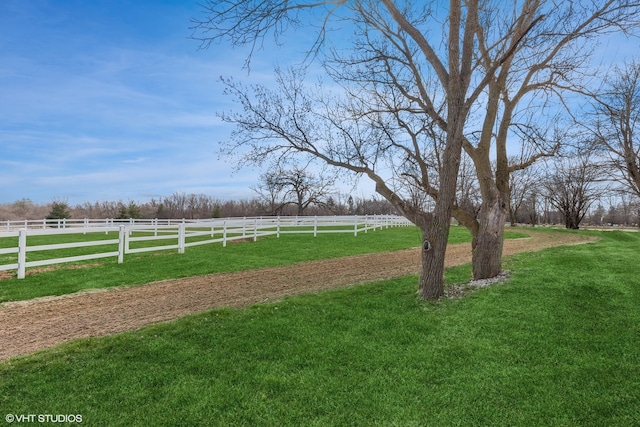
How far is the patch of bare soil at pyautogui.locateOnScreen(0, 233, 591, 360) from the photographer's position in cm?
505

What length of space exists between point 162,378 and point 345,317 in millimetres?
2437

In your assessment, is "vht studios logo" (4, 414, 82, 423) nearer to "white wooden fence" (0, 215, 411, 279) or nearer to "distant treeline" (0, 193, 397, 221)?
"white wooden fence" (0, 215, 411, 279)

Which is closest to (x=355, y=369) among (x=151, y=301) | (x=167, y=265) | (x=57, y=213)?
(x=151, y=301)

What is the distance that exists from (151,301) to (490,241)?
Answer: 6510mm

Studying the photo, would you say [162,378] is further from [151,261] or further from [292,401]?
[151,261]

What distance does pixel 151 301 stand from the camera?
673 cm

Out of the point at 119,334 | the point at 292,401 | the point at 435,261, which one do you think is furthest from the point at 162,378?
the point at 435,261

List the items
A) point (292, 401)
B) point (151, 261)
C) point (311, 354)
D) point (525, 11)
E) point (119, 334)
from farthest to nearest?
point (151, 261) < point (525, 11) < point (119, 334) < point (311, 354) < point (292, 401)

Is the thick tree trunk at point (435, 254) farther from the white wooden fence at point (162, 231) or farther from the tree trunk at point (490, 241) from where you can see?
the white wooden fence at point (162, 231)

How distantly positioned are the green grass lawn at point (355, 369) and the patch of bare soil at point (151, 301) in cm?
88

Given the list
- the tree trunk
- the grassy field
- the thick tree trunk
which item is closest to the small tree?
the grassy field

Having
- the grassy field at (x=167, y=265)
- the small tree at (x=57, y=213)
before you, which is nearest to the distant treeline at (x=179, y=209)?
the small tree at (x=57, y=213)

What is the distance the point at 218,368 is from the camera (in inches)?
140

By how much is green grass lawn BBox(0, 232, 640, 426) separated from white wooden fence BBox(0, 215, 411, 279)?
668 centimetres
